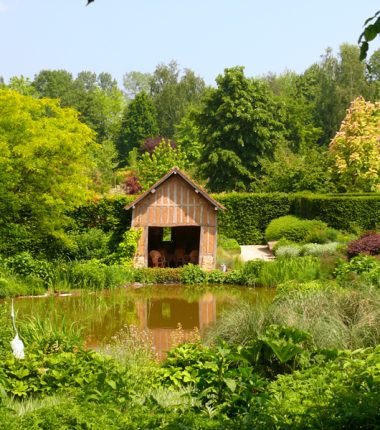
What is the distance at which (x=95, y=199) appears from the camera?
2744 centimetres

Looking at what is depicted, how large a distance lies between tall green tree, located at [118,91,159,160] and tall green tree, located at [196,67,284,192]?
2880 centimetres

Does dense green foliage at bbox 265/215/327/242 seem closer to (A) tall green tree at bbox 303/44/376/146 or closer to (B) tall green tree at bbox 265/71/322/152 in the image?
(B) tall green tree at bbox 265/71/322/152

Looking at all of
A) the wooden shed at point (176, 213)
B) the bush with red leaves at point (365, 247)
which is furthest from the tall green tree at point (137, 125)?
the bush with red leaves at point (365, 247)

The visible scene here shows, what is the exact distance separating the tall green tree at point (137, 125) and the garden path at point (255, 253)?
4199cm

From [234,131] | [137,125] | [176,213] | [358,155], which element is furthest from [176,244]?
[137,125]

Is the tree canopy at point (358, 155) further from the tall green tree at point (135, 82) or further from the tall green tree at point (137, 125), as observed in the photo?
the tall green tree at point (135, 82)

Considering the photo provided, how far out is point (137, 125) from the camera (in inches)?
2847

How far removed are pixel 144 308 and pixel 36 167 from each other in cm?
516

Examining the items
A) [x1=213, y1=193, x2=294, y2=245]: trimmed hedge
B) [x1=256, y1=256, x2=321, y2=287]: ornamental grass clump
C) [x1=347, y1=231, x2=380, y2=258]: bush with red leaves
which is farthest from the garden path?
[x1=347, y1=231, x2=380, y2=258]: bush with red leaves

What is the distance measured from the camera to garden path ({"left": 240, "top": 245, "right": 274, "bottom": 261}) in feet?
90.1

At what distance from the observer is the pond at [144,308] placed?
15.8 m

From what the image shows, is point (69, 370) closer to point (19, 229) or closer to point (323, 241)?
point (19, 229)

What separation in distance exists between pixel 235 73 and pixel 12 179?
24.4 meters

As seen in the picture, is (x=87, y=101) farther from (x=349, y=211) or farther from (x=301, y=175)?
(x=349, y=211)
